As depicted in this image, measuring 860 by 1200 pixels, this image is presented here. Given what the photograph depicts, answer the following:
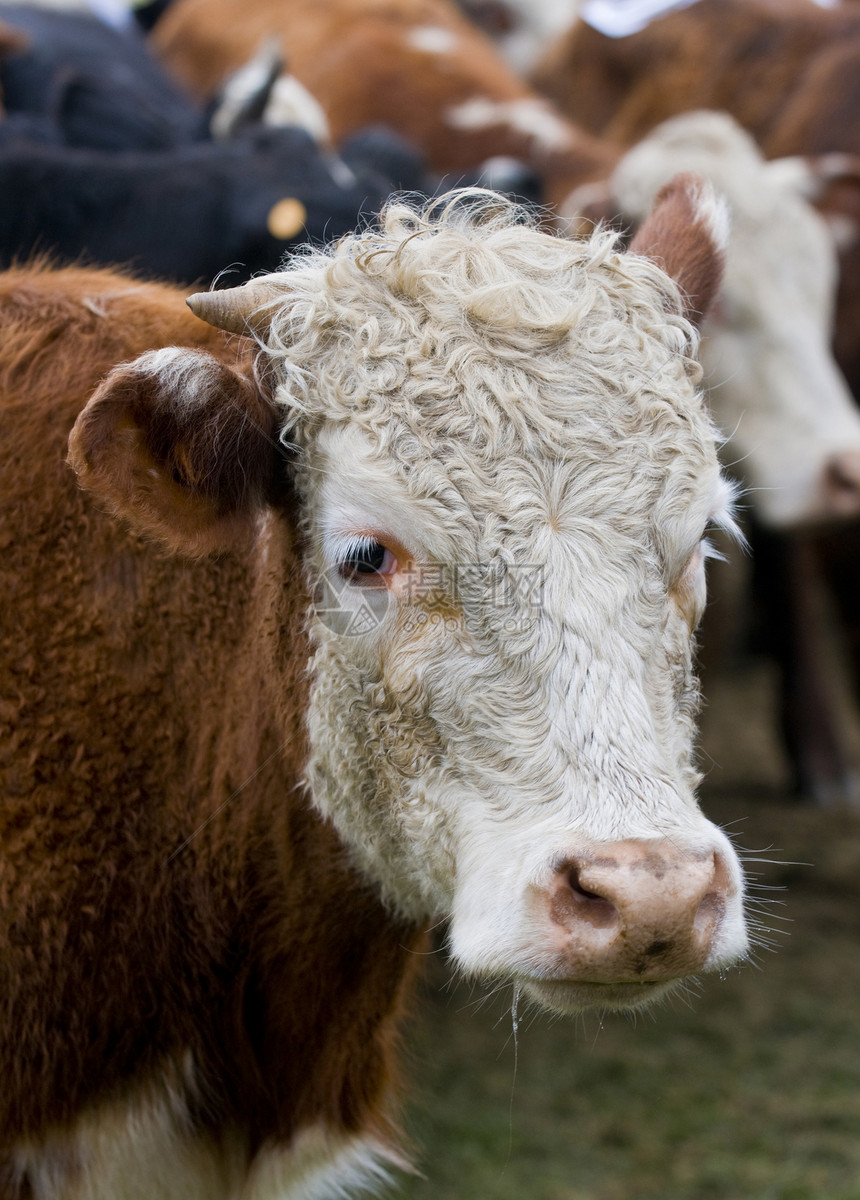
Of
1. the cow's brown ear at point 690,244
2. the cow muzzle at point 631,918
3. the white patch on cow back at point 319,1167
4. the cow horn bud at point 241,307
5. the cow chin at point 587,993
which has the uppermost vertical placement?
the cow's brown ear at point 690,244

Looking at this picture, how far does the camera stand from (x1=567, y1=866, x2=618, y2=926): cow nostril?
192 centimetres

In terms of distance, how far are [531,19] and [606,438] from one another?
1231 cm

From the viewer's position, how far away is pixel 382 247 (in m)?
2.38


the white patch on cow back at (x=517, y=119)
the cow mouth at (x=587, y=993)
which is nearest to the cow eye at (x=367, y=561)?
the cow mouth at (x=587, y=993)

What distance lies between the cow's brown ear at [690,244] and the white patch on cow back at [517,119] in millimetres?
5077

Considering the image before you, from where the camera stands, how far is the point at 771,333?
5723 millimetres

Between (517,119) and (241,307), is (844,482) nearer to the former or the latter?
(241,307)

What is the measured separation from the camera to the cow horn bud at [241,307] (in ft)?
7.56

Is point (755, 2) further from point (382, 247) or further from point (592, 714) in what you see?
point (592, 714)

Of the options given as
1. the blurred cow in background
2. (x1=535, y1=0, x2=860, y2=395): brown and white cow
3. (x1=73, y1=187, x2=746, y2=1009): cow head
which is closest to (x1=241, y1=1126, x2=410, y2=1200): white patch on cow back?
(x1=73, y1=187, x2=746, y2=1009): cow head

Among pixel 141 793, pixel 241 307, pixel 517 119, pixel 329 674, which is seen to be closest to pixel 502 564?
pixel 329 674

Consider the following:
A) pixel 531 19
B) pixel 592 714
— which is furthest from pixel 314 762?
pixel 531 19

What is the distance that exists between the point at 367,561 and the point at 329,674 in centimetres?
25

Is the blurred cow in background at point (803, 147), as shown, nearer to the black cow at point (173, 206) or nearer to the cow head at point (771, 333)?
the cow head at point (771, 333)
